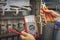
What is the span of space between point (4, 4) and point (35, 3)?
0.23m

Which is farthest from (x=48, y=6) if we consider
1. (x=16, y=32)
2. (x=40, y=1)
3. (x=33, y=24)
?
(x=16, y=32)

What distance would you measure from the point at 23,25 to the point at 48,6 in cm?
24

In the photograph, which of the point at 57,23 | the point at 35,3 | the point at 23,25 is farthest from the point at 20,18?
the point at 57,23

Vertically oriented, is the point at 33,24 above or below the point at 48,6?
below

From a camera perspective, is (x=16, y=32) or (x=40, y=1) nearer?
(x=16, y=32)

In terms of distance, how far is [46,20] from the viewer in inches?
39.0

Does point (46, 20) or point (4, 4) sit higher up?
point (4, 4)

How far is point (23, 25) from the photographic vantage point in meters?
0.95

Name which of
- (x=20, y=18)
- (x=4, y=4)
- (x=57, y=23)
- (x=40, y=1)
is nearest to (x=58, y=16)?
(x=57, y=23)

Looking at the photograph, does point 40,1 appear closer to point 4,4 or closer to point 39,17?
point 39,17

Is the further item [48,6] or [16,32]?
[48,6]

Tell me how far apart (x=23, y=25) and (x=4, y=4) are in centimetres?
19

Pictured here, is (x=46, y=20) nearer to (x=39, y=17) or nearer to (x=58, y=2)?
(x=39, y=17)

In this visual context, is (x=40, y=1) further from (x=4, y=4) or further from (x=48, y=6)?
(x=4, y=4)
